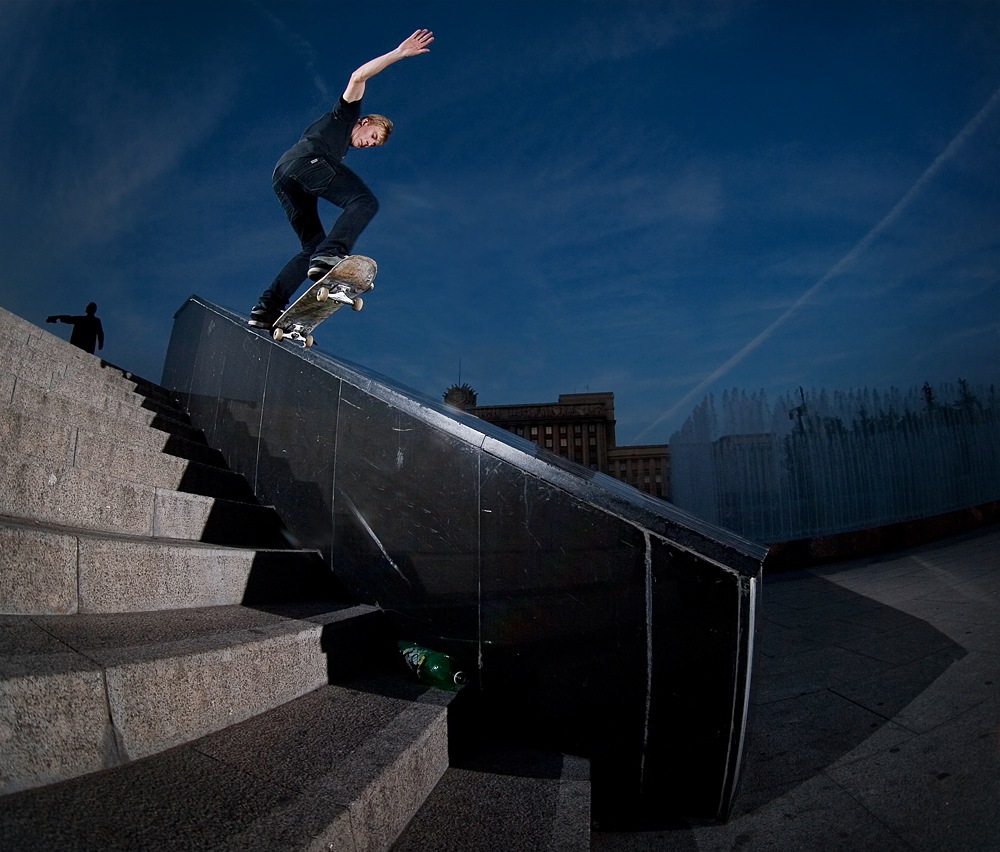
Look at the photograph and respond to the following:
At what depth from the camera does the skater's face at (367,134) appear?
13.7ft

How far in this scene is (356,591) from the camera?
113 inches

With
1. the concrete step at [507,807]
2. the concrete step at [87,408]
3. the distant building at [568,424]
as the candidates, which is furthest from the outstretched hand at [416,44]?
the distant building at [568,424]

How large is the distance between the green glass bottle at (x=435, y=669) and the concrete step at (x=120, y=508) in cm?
131

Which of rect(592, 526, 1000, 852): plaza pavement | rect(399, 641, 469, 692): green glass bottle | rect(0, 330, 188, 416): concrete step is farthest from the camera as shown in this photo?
rect(0, 330, 188, 416): concrete step

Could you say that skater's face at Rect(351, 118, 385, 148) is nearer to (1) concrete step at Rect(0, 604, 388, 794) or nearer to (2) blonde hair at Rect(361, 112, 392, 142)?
(2) blonde hair at Rect(361, 112, 392, 142)

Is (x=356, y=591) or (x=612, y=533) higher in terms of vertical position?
(x=612, y=533)

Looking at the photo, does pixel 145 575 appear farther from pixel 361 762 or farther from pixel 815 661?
pixel 815 661

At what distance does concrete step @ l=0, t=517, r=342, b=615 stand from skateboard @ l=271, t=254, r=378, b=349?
1.94 m

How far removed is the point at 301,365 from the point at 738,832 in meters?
3.25

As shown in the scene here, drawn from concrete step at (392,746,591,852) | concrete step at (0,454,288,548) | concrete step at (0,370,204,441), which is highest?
concrete step at (0,370,204,441)

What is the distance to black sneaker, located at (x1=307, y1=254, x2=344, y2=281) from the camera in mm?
3904

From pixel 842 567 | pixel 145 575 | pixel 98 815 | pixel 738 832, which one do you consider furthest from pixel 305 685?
pixel 842 567

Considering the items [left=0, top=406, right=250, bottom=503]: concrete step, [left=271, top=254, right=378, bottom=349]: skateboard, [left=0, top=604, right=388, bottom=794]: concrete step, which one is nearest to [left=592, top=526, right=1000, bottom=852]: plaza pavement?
[left=0, top=604, right=388, bottom=794]: concrete step

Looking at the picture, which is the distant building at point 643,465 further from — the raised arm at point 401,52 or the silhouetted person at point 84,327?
the raised arm at point 401,52
